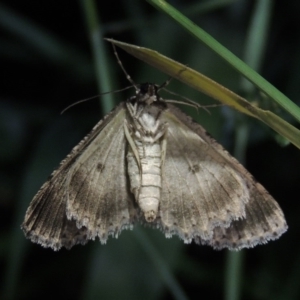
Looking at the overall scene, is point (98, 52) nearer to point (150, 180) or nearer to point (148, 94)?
point (148, 94)

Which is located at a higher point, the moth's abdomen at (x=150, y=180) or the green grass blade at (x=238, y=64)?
the moth's abdomen at (x=150, y=180)

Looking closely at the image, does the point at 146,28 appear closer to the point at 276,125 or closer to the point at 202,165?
the point at 202,165

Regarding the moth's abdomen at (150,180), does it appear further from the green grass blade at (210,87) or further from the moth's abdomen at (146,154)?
the green grass blade at (210,87)

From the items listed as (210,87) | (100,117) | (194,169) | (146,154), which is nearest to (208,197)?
(194,169)

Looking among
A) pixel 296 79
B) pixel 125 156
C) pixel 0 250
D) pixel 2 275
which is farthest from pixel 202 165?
pixel 2 275

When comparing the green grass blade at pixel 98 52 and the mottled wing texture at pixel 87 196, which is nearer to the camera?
the mottled wing texture at pixel 87 196

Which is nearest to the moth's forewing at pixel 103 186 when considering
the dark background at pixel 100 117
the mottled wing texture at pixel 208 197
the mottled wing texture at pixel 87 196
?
the mottled wing texture at pixel 87 196
